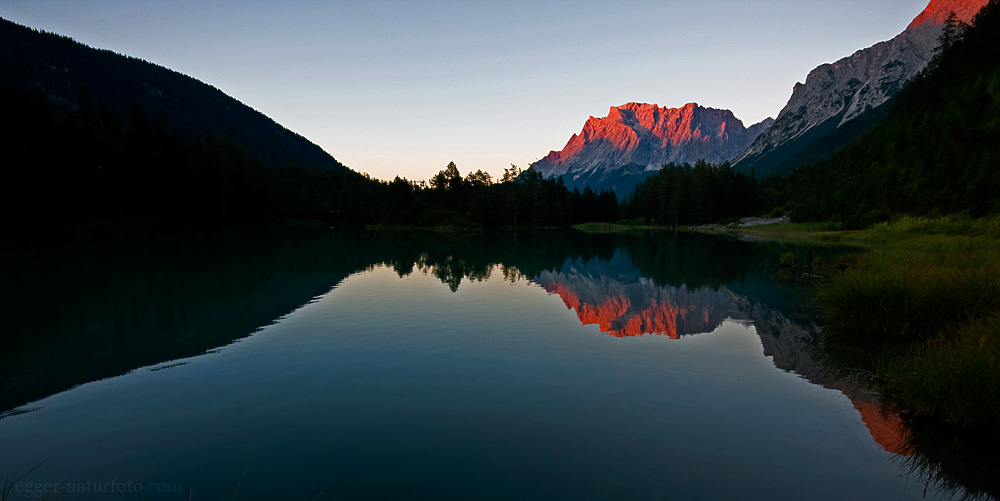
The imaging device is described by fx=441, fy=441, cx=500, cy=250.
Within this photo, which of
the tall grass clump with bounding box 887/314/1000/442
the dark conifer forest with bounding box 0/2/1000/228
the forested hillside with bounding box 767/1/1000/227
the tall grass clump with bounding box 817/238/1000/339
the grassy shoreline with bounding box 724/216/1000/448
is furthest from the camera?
the dark conifer forest with bounding box 0/2/1000/228

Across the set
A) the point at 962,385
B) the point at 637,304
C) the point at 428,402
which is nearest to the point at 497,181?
the point at 637,304

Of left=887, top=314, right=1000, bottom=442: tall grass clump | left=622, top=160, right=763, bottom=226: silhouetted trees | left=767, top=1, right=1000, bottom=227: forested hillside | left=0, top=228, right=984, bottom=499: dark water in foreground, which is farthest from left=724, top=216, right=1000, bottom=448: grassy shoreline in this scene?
left=622, top=160, right=763, bottom=226: silhouetted trees

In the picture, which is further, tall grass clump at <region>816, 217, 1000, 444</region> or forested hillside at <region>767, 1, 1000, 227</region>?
forested hillside at <region>767, 1, 1000, 227</region>

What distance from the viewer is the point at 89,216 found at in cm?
9031

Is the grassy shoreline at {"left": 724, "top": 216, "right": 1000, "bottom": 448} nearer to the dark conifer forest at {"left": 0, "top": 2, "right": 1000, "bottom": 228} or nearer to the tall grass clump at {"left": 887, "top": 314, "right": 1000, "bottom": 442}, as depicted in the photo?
the tall grass clump at {"left": 887, "top": 314, "right": 1000, "bottom": 442}

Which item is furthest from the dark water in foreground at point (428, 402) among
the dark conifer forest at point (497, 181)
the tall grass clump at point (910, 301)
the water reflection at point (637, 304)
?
the dark conifer forest at point (497, 181)

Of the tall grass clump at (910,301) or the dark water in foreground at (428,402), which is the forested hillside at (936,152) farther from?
the dark water in foreground at (428,402)

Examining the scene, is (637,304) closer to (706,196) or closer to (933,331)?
(933,331)

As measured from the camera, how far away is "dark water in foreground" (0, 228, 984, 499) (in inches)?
249

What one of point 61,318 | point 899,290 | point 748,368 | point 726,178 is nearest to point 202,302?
point 61,318

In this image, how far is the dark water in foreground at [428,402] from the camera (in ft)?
20.8

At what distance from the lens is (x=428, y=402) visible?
9141 millimetres

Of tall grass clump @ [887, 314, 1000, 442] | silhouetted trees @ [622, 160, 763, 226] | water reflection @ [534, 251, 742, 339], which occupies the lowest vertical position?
water reflection @ [534, 251, 742, 339]

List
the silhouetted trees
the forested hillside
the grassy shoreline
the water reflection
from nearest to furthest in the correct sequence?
the grassy shoreline, the water reflection, the forested hillside, the silhouetted trees
